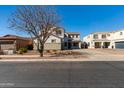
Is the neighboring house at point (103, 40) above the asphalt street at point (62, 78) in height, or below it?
above

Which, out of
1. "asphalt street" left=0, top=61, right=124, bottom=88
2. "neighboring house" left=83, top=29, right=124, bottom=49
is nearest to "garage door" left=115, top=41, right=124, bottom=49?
"neighboring house" left=83, top=29, right=124, bottom=49

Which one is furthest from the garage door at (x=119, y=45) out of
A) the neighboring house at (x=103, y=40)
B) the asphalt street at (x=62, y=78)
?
the asphalt street at (x=62, y=78)

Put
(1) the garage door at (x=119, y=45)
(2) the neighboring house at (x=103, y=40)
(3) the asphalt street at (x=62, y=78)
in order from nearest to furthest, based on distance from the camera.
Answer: (3) the asphalt street at (x=62, y=78) → (1) the garage door at (x=119, y=45) → (2) the neighboring house at (x=103, y=40)

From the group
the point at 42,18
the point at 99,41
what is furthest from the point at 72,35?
the point at 42,18

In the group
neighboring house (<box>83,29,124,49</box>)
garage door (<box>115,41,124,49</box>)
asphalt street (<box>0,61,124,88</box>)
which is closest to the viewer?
asphalt street (<box>0,61,124,88</box>)

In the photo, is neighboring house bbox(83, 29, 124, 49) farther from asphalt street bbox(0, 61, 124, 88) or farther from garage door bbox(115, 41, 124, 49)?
asphalt street bbox(0, 61, 124, 88)

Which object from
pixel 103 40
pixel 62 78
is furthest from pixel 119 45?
pixel 62 78

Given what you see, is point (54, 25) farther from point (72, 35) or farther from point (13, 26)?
point (72, 35)

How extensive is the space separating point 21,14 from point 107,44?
40743 mm

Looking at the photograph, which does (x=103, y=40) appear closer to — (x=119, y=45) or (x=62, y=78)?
(x=119, y=45)

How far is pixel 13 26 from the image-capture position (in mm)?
20547

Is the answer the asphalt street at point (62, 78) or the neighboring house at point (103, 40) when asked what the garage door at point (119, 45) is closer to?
the neighboring house at point (103, 40)
